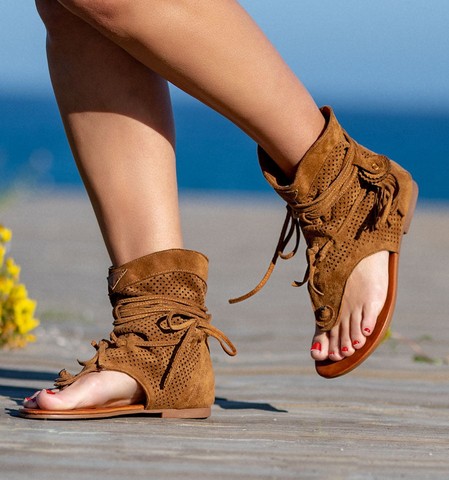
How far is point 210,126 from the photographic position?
2501 inches

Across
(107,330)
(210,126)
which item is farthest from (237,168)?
(107,330)

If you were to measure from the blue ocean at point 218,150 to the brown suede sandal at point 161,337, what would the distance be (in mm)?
14425

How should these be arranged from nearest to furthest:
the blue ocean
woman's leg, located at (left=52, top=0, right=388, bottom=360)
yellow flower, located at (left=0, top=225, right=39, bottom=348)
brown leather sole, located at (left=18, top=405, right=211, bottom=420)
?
woman's leg, located at (left=52, top=0, right=388, bottom=360), brown leather sole, located at (left=18, top=405, right=211, bottom=420), yellow flower, located at (left=0, top=225, right=39, bottom=348), the blue ocean

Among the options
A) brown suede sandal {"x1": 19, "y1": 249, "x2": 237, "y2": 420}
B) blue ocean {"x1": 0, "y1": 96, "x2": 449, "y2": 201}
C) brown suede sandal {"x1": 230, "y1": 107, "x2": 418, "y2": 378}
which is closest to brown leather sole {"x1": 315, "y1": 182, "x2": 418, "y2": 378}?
brown suede sandal {"x1": 230, "y1": 107, "x2": 418, "y2": 378}

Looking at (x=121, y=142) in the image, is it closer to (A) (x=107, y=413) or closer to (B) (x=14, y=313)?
(A) (x=107, y=413)

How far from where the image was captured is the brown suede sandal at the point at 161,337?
2.30 metres

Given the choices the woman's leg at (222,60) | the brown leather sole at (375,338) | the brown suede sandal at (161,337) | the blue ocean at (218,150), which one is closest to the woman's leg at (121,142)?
the brown suede sandal at (161,337)

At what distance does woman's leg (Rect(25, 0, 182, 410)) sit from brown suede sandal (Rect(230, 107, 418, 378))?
0.23m

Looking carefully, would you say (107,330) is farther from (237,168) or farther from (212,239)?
(237,168)

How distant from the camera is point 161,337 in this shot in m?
2.32

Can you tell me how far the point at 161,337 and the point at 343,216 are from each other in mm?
485

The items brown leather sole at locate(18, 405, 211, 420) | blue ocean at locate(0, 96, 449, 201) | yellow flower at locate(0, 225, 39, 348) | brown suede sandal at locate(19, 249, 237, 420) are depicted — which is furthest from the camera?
blue ocean at locate(0, 96, 449, 201)

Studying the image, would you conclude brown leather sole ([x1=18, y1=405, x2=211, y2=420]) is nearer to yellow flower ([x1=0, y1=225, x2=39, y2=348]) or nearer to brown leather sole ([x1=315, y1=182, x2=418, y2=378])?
brown leather sole ([x1=315, y1=182, x2=418, y2=378])

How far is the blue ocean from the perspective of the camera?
30781mm
